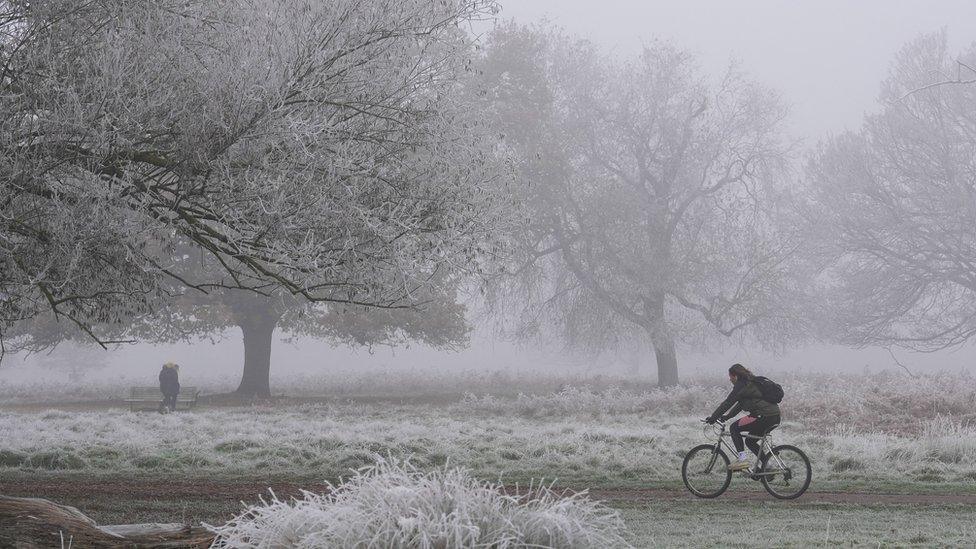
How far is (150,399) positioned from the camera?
Result: 2636 centimetres

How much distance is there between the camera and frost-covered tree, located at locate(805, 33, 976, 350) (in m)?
29.0

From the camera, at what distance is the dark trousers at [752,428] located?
11.2 metres

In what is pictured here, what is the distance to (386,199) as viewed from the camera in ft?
34.3

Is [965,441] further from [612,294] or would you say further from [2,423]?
[2,423]

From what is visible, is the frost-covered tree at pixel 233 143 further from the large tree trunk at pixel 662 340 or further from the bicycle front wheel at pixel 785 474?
the large tree trunk at pixel 662 340

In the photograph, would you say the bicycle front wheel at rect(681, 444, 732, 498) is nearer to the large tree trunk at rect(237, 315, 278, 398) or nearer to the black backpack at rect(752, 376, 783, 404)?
the black backpack at rect(752, 376, 783, 404)

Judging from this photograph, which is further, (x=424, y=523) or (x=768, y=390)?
(x=768, y=390)

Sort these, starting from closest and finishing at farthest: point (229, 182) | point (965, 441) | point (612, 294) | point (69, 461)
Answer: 1. point (229, 182)
2. point (69, 461)
3. point (965, 441)
4. point (612, 294)

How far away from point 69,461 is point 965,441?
1536cm

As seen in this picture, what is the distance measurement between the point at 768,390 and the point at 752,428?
65 centimetres

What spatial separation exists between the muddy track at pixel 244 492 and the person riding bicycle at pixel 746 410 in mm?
728

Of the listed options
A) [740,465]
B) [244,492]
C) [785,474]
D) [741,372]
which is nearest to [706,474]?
[740,465]

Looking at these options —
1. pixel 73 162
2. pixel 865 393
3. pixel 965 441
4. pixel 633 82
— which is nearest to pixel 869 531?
pixel 965 441

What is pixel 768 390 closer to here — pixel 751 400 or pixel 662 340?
pixel 751 400
